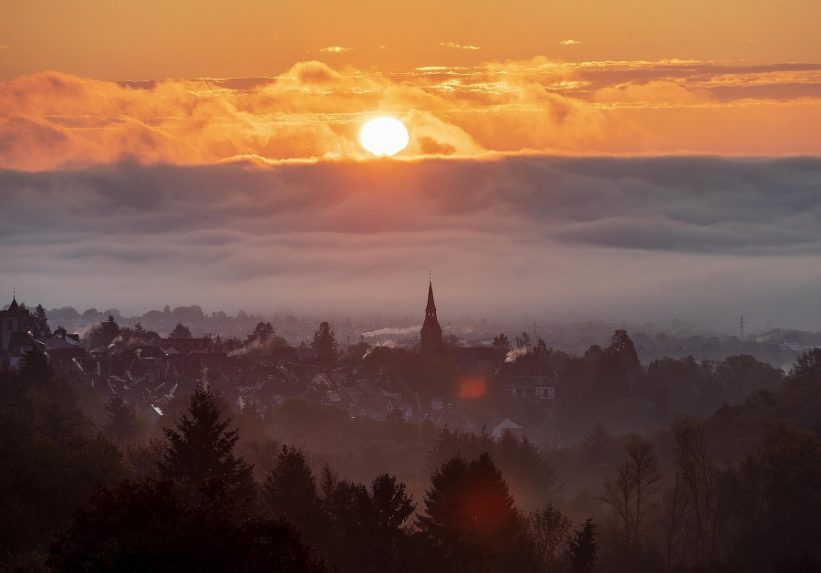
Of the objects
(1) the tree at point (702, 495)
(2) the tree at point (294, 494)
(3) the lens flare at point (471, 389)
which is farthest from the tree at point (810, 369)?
(2) the tree at point (294, 494)

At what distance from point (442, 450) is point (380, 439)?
22.2 m

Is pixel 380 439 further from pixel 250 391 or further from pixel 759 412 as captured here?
pixel 250 391

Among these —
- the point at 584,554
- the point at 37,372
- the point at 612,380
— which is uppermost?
the point at 612,380

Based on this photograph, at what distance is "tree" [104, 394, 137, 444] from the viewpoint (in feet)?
425

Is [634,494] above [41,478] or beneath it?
beneath

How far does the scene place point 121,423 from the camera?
433ft

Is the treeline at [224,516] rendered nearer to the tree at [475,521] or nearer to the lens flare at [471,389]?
the tree at [475,521]

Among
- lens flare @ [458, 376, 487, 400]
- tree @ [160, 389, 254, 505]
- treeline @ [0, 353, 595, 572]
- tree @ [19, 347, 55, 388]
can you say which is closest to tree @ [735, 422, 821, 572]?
treeline @ [0, 353, 595, 572]

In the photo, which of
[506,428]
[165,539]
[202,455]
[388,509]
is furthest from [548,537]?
[506,428]

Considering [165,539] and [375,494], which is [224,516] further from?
[375,494]

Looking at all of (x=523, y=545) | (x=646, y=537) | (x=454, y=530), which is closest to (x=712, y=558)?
(x=646, y=537)

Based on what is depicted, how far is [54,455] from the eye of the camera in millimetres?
77562

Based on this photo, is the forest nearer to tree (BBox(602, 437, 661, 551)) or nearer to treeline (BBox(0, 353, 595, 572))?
treeline (BBox(0, 353, 595, 572))

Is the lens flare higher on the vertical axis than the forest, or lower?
higher
